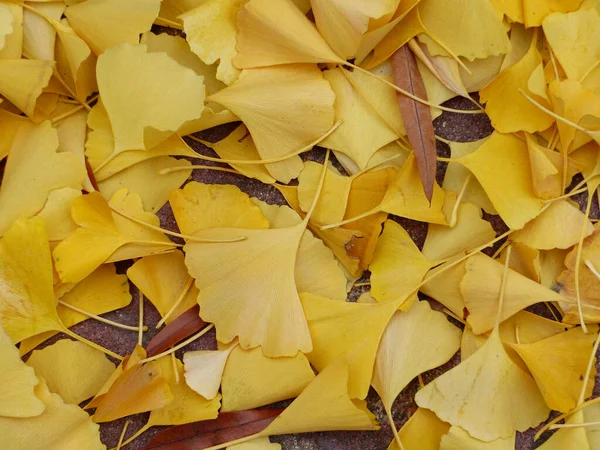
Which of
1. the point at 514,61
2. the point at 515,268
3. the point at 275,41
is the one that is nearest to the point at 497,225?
the point at 515,268

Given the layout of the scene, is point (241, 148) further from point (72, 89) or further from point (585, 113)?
point (585, 113)

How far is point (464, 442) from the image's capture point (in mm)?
602

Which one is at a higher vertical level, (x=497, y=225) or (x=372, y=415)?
(x=497, y=225)

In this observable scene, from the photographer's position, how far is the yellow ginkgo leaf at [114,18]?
0.62 meters

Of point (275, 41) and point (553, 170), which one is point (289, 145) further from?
point (553, 170)

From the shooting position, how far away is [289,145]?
637mm

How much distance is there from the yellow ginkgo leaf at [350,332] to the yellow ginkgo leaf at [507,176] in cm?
13

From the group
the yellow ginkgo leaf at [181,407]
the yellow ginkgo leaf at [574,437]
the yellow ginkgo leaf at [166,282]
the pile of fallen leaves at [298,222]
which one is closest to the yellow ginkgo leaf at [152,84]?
the pile of fallen leaves at [298,222]

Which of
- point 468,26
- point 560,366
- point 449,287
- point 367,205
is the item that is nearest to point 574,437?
point 560,366

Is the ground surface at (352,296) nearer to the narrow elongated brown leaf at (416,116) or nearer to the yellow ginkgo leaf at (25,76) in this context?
the narrow elongated brown leaf at (416,116)

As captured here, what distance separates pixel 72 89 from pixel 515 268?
42 cm

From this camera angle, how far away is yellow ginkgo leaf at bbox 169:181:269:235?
2.06 ft

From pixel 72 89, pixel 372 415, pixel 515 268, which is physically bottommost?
pixel 372 415

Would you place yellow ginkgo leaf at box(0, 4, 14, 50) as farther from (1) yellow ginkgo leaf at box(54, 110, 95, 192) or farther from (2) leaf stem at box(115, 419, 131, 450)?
(2) leaf stem at box(115, 419, 131, 450)
